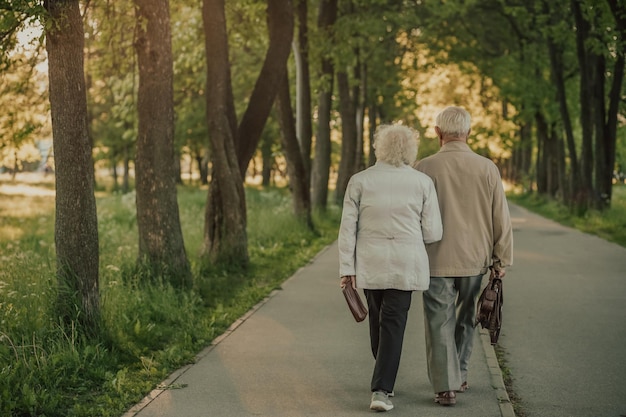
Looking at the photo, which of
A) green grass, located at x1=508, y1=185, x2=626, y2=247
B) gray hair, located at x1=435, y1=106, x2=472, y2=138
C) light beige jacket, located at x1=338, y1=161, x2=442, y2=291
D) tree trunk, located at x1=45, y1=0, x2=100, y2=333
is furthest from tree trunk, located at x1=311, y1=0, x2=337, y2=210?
light beige jacket, located at x1=338, y1=161, x2=442, y2=291

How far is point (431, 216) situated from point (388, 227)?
307 millimetres

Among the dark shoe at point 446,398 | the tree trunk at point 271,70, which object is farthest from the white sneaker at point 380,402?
the tree trunk at point 271,70

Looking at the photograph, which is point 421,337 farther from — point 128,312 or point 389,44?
point 389,44

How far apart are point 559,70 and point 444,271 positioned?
26936mm

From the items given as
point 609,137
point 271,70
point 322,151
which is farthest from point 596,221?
point 271,70

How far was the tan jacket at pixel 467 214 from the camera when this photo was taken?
7.25m

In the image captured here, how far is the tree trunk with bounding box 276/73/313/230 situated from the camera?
75.0ft

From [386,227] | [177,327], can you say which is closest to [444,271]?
[386,227]

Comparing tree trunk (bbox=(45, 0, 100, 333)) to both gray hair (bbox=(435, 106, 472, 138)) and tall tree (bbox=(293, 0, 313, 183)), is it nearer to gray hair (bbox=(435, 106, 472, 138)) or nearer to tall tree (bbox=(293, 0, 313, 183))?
gray hair (bbox=(435, 106, 472, 138))

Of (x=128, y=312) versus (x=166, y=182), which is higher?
(x=166, y=182)

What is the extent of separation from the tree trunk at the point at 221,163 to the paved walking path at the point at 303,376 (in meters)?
4.02

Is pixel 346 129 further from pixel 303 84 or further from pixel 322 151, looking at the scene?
pixel 303 84

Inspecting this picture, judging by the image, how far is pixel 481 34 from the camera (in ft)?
135

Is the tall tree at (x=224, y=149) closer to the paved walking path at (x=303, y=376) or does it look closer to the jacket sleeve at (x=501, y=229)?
the paved walking path at (x=303, y=376)
